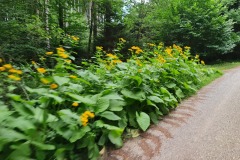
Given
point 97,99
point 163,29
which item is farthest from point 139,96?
point 163,29

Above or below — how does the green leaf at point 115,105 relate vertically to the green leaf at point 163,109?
above

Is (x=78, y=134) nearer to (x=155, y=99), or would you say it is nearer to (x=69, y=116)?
(x=69, y=116)

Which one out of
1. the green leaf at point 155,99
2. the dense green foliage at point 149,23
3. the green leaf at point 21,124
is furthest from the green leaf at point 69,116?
the dense green foliage at point 149,23

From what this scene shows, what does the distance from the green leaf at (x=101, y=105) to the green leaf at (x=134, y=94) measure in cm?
49

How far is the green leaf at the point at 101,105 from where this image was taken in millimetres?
2518

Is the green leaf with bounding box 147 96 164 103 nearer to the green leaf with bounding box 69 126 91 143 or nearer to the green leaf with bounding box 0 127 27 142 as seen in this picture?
the green leaf with bounding box 69 126 91 143

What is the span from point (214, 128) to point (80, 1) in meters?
10.0

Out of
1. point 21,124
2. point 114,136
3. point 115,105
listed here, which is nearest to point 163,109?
point 115,105

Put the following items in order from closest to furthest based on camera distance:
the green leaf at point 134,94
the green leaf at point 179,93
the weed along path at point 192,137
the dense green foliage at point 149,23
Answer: the weed along path at point 192,137, the green leaf at point 134,94, the green leaf at point 179,93, the dense green foliage at point 149,23

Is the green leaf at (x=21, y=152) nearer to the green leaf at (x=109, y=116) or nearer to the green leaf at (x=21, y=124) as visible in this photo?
the green leaf at (x=21, y=124)

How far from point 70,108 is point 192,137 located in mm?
1485

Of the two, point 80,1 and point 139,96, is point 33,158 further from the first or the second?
point 80,1

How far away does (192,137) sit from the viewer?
284cm

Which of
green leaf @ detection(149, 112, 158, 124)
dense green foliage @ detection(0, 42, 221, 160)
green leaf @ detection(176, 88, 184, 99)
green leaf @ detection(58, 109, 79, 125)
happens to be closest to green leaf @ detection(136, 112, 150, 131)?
dense green foliage @ detection(0, 42, 221, 160)
